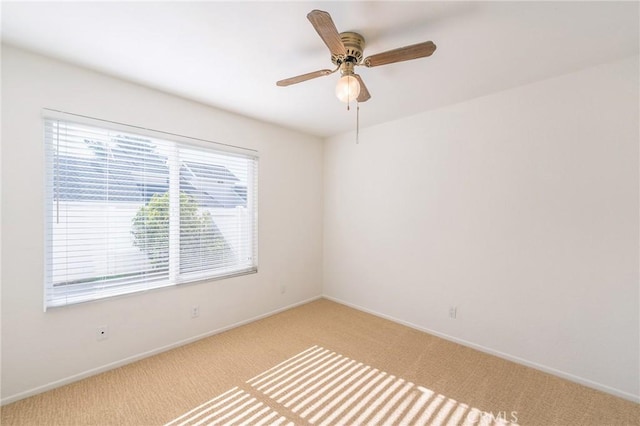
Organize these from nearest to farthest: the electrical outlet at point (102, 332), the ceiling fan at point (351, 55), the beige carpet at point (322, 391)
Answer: the ceiling fan at point (351, 55), the beige carpet at point (322, 391), the electrical outlet at point (102, 332)

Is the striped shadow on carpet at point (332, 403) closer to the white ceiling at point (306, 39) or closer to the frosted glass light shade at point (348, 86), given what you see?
the frosted glass light shade at point (348, 86)

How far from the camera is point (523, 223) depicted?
239 centimetres

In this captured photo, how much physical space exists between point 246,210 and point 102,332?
1718mm

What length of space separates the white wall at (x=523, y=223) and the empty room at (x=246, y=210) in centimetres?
2

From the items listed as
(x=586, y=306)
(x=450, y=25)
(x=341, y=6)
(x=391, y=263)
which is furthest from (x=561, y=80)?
(x=391, y=263)

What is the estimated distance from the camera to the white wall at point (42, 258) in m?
1.86

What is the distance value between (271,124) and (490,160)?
2499mm

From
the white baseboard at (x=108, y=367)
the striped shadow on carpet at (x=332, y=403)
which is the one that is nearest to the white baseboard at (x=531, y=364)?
the striped shadow on carpet at (x=332, y=403)

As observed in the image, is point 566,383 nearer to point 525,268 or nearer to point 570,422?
point 570,422

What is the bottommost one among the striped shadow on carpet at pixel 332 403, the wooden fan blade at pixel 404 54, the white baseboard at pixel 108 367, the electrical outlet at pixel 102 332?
the striped shadow on carpet at pixel 332 403

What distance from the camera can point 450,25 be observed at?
5.31ft

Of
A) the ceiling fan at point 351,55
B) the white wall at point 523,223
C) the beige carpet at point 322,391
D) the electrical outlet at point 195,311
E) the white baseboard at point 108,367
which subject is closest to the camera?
the ceiling fan at point 351,55

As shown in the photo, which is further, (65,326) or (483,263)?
(483,263)

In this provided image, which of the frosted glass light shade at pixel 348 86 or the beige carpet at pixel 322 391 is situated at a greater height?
the frosted glass light shade at pixel 348 86
